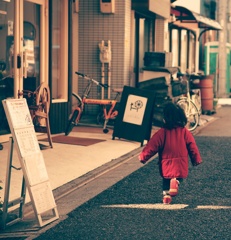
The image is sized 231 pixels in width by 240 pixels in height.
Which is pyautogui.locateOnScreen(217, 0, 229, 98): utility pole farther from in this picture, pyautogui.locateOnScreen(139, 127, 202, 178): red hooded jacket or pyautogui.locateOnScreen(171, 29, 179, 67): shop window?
pyautogui.locateOnScreen(139, 127, 202, 178): red hooded jacket

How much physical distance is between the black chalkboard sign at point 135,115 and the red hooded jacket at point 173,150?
551 cm

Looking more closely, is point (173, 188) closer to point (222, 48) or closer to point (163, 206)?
point (163, 206)

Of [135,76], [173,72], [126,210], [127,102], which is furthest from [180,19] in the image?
[126,210]

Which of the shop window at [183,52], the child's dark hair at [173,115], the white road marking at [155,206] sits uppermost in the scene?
the shop window at [183,52]

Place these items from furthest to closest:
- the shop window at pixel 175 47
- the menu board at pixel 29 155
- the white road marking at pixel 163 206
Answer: the shop window at pixel 175 47 → the white road marking at pixel 163 206 → the menu board at pixel 29 155

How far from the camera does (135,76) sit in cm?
2192

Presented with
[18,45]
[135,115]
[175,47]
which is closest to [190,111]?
[135,115]

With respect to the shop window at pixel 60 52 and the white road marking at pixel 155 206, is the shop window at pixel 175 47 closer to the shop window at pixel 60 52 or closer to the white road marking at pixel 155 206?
the shop window at pixel 60 52

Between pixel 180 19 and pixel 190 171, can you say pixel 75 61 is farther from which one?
pixel 190 171

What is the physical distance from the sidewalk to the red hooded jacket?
155 centimetres

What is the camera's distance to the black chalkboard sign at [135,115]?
46.6 ft

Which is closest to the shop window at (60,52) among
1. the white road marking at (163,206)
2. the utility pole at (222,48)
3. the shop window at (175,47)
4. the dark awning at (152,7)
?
the dark awning at (152,7)

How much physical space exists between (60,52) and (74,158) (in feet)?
15.1

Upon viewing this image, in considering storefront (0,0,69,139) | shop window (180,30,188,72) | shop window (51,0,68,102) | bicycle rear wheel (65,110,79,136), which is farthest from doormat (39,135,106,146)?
shop window (180,30,188,72)
